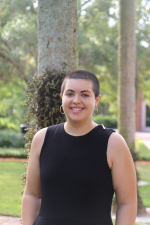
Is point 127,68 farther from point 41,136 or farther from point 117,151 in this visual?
point 117,151

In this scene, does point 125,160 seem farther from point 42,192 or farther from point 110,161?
point 42,192

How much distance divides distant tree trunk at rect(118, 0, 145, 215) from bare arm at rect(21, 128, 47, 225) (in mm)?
4372

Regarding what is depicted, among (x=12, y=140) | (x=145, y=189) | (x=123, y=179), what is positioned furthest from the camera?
(x=12, y=140)

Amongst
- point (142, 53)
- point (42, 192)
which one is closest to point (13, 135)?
point (142, 53)

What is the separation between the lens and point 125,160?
1.79m

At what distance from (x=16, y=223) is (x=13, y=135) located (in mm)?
11163

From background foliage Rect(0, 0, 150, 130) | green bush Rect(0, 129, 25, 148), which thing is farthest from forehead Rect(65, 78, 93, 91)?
green bush Rect(0, 129, 25, 148)

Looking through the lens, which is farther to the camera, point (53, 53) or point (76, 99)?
point (53, 53)

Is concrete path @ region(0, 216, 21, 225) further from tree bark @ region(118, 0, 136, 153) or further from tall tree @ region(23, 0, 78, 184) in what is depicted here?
tree bark @ region(118, 0, 136, 153)

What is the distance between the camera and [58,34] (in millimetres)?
3082

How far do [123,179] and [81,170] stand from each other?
0.26m

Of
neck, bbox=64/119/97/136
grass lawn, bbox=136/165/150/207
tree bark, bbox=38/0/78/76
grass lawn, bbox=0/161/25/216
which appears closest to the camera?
neck, bbox=64/119/97/136

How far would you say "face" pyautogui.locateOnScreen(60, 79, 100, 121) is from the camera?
6.16 ft

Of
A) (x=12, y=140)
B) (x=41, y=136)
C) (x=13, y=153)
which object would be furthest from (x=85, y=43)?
(x=41, y=136)
